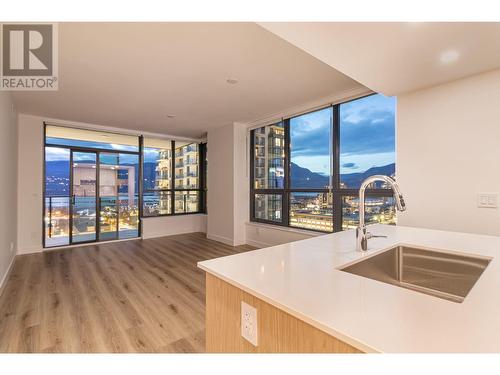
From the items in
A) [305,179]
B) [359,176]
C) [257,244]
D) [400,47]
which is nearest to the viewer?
[400,47]

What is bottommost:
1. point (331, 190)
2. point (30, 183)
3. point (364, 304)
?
point (364, 304)

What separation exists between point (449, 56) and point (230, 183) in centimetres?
394

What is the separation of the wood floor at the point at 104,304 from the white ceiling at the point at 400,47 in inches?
91.7

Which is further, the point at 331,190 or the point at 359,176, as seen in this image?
the point at 331,190

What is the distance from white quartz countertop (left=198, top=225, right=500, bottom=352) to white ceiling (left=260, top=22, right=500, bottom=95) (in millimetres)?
1320

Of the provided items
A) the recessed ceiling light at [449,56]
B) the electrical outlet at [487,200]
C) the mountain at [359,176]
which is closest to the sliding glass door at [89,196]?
the mountain at [359,176]

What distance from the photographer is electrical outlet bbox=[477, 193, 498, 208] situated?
2.11 metres

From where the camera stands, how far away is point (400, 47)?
171 centimetres

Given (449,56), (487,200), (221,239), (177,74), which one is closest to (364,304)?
(449,56)

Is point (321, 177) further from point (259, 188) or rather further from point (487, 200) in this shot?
point (487, 200)

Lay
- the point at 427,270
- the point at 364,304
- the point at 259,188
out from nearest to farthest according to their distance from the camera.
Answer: the point at 364,304 → the point at 427,270 → the point at 259,188

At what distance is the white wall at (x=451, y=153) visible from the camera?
83.8 inches
